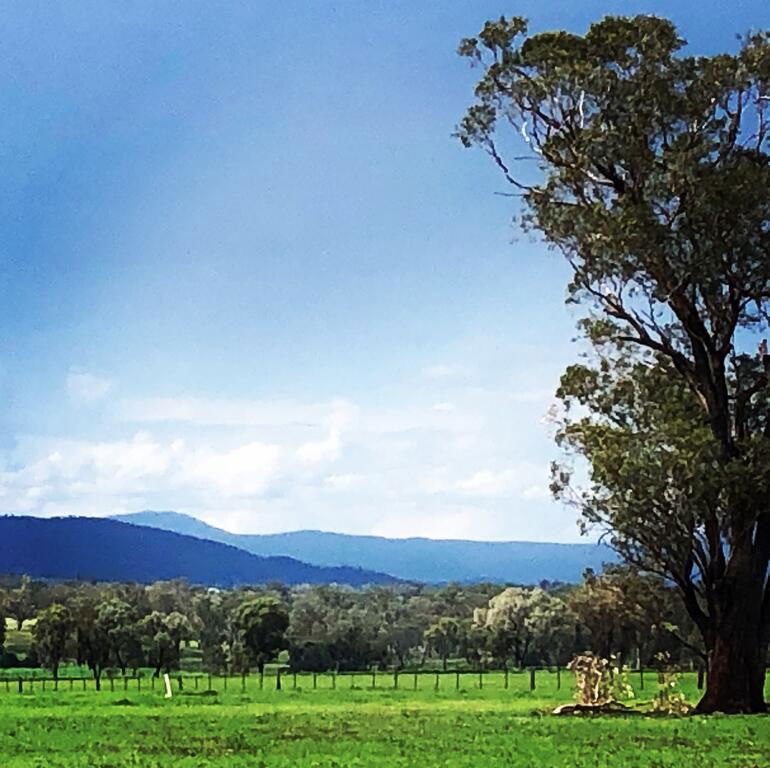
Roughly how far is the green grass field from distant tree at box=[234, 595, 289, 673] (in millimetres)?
15495

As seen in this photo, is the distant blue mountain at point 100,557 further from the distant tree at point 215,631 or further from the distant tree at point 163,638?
the distant tree at point 163,638

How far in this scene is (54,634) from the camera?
5106 cm

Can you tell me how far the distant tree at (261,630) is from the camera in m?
48.5

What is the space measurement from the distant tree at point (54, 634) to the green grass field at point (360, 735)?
59.3ft

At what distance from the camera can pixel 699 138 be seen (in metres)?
24.0

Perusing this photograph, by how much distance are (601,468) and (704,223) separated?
4659 mm

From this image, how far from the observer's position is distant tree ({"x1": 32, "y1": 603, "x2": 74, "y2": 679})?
5084cm

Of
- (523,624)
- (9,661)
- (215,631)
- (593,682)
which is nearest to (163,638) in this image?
(215,631)

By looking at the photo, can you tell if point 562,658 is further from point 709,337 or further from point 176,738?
point 176,738

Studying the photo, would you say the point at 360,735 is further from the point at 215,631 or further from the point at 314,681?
the point at 215,631

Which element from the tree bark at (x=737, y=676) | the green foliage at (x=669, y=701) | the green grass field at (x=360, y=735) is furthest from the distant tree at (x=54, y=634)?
the tree bark at (x=737, y=676)

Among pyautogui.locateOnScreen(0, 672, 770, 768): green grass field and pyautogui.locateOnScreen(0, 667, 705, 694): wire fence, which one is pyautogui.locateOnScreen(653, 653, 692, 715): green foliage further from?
pyautogui.locateOnScreen(0, 667, 705, 694): wire fence

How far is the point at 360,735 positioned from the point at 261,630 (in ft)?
94.7

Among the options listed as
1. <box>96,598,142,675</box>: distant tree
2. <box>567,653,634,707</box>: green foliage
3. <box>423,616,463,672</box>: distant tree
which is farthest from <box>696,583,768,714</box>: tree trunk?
<box>423,616,463,672</box>: distant tree
